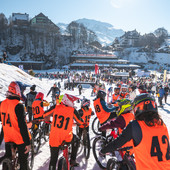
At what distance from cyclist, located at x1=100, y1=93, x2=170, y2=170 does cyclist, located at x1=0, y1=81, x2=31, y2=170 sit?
1.68 meters

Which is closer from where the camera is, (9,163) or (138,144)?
(138,144)

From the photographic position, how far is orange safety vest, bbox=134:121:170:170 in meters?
1.73

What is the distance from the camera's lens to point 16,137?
8.82 ft

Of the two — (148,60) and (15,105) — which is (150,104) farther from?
(148,60)

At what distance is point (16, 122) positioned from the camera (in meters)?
2.63

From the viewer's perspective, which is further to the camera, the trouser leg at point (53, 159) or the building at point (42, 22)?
the building at point (42, 22)

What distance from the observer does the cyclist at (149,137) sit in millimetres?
1729

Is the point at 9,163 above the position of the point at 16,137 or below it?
below

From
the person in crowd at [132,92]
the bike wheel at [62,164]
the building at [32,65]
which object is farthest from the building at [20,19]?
the bike wheel at [62,164]

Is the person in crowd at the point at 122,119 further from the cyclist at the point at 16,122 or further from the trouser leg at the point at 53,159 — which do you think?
the cyclist at the point at 16,122

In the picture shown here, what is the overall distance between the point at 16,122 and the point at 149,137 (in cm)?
207

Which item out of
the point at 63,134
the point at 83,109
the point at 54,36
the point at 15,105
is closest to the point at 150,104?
the point at 63,134

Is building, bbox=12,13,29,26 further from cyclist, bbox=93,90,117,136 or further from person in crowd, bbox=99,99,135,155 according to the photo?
person in crowd, bbox=99,99,135,155

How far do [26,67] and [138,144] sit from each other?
198 feet
